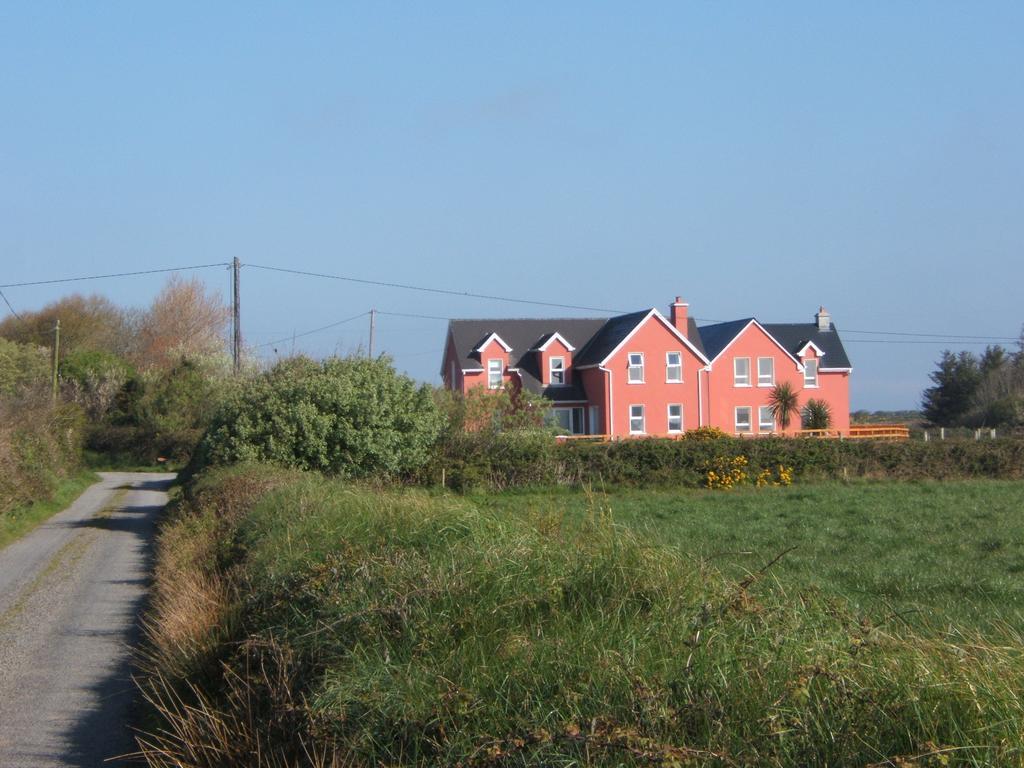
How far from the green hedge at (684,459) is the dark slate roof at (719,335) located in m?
20.5

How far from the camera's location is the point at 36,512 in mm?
28938

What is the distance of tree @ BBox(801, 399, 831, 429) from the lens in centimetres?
5362

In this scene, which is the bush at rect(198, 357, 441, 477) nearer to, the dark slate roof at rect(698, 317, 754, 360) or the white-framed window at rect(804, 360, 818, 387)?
the dark slate roof at rect(698, 317, 754, 360)

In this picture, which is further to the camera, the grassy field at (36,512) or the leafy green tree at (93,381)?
the leafy green tree at (93,381)

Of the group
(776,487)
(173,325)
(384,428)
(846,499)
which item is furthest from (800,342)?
(173,325)

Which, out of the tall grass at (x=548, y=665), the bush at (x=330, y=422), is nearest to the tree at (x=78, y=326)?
the bush at (x=330, y=422)

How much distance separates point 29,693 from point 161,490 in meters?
32.0

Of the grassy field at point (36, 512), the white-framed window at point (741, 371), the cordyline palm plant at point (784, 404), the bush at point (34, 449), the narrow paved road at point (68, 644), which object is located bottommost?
the narrow paved road at point (68, 644)

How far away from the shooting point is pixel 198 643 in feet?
27.9

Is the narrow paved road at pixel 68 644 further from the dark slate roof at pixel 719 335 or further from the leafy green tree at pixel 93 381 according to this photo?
the leafy green tree at pixel 93 381

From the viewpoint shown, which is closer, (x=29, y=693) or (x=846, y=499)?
(x=29, y=693)

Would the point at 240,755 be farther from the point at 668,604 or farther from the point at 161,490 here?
the point at 161,490

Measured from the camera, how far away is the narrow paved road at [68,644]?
26.4 feet

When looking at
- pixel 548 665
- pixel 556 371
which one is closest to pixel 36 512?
pixel 548 665
